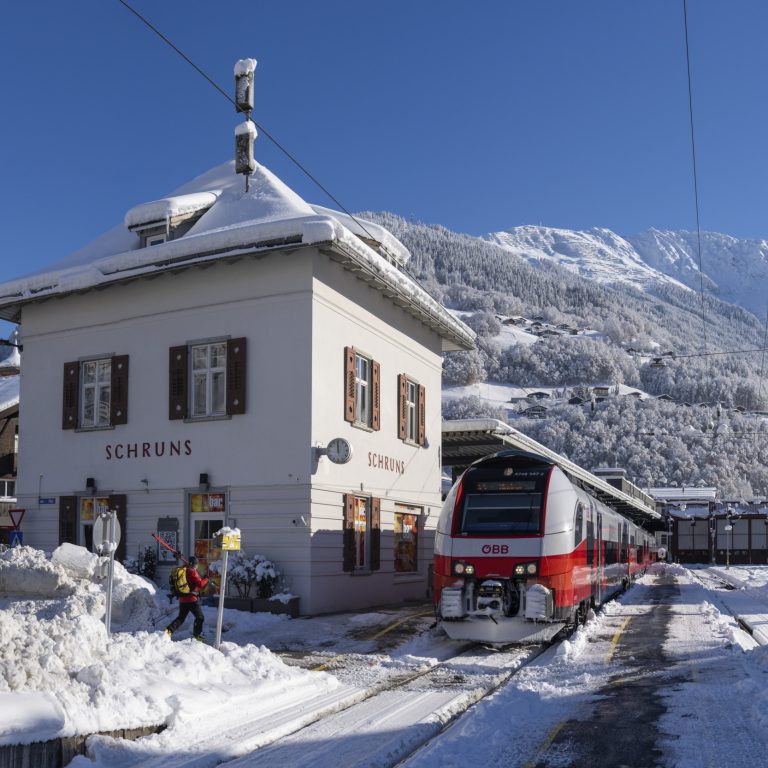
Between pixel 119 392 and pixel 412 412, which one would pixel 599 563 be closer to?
pixel 412 412

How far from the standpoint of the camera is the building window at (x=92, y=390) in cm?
2172

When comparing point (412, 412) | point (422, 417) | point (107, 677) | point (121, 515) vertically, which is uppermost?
point (412, 412)

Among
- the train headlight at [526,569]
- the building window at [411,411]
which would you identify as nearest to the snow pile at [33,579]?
the train headlight at [526,569]

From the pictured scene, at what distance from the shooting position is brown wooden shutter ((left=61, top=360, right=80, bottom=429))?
72.9 feet

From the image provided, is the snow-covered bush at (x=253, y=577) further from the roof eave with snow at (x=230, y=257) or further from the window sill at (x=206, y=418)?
the roof eave with snow at (x=230, y=257)

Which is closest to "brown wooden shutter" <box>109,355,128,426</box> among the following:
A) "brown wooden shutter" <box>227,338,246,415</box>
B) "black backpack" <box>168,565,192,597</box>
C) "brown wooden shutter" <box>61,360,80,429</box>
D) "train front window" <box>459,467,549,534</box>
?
"brown wooden shutter" <box>61,360,80,429</box>

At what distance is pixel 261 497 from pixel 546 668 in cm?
866

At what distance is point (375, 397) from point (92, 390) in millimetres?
6945

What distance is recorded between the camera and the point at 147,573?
2034 cm

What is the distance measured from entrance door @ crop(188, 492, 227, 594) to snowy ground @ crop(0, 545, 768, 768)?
4.99 meters

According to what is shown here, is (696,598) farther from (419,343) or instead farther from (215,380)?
(215,380)

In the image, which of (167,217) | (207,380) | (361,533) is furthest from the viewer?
(167,217)

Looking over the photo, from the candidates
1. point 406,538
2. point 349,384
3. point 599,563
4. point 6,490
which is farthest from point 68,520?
point 6,490

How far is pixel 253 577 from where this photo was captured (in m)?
18.6
